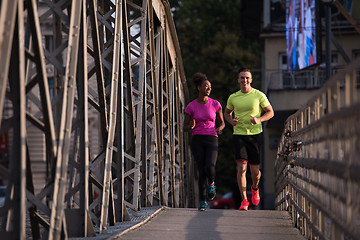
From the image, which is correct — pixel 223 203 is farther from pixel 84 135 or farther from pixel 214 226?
pixel 84 135

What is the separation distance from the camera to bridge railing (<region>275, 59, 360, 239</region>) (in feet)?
14.3

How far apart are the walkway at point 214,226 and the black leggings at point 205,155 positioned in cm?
45

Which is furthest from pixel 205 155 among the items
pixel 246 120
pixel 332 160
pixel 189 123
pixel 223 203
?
pixel 223 203

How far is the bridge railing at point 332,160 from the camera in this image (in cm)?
437

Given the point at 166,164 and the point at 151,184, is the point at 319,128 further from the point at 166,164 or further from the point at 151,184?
the point at 166,164

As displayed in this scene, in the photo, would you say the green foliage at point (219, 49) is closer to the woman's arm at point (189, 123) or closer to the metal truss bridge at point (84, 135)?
the woman's arm at point (189, 123)

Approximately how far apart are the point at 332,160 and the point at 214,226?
3204 mm

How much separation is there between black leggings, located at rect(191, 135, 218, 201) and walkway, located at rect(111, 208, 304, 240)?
0.45 metres

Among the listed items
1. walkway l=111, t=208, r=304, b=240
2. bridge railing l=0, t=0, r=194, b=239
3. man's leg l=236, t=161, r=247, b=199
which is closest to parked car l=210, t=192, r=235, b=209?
bridge railing l=0, t=0, r=194, b=239

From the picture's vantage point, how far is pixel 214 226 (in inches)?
323

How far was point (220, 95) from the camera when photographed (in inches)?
1670

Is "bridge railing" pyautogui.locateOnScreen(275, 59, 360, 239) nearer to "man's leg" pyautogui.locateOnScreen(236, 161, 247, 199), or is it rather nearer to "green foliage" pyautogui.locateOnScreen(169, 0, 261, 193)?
"man's leg" pyautogui.locateOnScreen(236, 161, 247, 199)

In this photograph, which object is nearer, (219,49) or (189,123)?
(189,123)

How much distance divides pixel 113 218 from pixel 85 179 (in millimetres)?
1342
